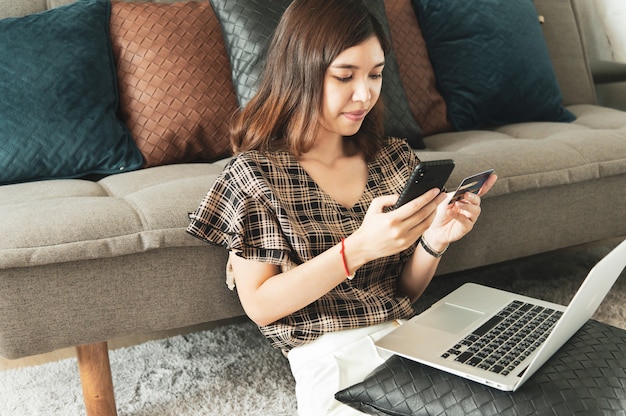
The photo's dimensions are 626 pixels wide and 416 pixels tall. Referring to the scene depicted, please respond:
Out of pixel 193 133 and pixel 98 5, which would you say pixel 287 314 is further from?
pixel 98 5

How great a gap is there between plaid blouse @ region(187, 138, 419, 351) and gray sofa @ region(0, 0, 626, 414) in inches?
5.9

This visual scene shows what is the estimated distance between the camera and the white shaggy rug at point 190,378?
5.13 feet

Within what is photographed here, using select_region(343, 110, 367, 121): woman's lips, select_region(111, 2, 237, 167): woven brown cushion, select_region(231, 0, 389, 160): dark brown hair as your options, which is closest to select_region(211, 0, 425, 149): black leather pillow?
select_region(111, 2, 237, 167): woven brown cushion

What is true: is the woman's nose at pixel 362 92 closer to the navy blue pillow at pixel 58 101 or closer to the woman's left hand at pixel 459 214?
the woman's left hand at pixel 459 214

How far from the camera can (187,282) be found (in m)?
1.43

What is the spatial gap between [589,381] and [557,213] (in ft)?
2.79

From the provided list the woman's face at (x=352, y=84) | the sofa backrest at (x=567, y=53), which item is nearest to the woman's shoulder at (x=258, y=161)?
the woman's face at (x=352, y=84)

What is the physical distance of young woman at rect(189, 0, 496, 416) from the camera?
1.21m

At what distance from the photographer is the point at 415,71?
7.27ft

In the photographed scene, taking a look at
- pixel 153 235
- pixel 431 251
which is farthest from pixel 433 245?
pixel 153 235

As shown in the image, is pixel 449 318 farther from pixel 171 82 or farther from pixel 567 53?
pixel 567 53

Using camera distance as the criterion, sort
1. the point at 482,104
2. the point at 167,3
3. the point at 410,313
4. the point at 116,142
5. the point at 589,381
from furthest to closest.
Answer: the point at 482,104 < the point at 167,3 < the point at 116,142 < the point at 410,313 < the point at 589,381

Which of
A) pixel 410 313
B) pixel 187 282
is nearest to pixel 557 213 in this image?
pixel 410 313

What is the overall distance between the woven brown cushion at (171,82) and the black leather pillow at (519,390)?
958 mm
